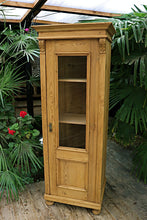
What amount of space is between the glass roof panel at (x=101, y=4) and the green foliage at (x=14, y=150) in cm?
137

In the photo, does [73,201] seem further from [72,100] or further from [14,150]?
[72,100]

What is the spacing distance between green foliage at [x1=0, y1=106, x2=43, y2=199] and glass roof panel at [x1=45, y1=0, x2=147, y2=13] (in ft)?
4.50

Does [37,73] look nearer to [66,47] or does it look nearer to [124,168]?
[66,47]

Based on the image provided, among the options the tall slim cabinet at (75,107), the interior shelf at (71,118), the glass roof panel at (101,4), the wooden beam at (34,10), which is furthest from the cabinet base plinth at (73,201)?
the glass roof panel at (101,4)

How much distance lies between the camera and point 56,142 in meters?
1.77

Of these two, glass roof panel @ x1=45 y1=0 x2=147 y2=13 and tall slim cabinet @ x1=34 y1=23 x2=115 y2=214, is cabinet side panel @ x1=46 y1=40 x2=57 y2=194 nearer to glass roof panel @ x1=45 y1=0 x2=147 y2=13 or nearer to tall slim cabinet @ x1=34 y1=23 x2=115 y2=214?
tall slim cabinet @ x1=34 y1=23 x2=115 y2=214

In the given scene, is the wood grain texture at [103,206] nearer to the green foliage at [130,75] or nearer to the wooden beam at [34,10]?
the green foliage at [130,75]

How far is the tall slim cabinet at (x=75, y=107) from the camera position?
152 centimetres

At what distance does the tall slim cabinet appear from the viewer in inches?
59.7

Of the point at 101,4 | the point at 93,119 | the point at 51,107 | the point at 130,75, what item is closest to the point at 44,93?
→ the point at 51,107

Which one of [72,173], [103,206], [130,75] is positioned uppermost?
[130,75]

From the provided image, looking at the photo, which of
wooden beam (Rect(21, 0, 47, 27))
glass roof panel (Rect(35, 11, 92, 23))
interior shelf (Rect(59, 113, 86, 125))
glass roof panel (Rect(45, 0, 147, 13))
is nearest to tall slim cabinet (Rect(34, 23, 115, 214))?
interior shelf (Rect(59, 113, 86, 125))

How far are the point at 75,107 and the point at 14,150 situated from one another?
31.8 inches

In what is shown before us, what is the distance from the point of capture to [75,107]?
176 centimetres
